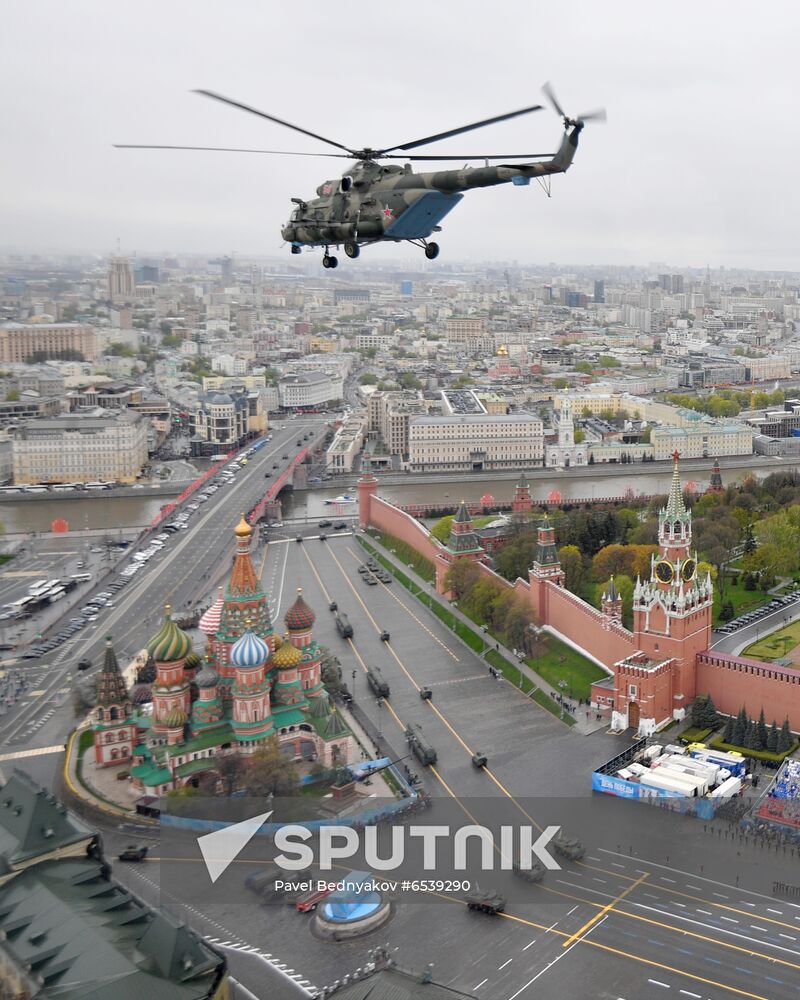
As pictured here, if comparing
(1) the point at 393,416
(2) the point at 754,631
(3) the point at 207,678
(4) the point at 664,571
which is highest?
(4) the point at 664,571

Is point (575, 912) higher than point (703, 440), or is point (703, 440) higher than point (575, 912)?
point (703, 440)

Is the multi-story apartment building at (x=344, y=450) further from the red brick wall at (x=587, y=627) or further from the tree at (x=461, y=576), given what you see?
the red brick wall at (x=587, y=627)

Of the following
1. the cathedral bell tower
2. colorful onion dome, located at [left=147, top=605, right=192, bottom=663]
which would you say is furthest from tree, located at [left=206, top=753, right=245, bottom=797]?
the cathedral bell tower

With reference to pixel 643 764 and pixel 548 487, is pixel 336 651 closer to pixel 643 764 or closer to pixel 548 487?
pixel 643 764

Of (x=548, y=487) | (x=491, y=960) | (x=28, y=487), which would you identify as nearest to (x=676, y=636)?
(x=491, y=960)

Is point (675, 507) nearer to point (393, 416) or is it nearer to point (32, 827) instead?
point (32, 827)

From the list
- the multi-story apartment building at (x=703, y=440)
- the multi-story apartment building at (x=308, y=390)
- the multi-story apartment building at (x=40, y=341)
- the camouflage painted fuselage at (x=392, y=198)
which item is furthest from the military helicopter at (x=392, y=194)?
the multi-story apartment building at (x=40, y=341)

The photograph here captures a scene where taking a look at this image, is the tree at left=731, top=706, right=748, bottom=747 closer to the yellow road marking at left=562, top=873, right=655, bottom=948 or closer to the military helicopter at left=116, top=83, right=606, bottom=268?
the yellow road marking at left=562, top=873, right=655, bottom=948

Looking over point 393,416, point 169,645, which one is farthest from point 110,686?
point 393,416
